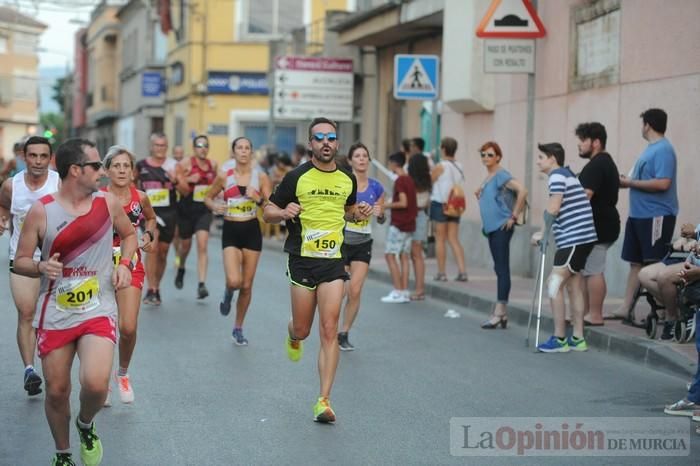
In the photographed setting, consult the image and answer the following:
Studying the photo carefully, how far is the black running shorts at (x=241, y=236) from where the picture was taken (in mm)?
12781

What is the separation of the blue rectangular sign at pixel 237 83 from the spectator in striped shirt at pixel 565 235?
105ft

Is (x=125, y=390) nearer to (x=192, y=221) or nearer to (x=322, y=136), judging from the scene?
(x=322, y=136)

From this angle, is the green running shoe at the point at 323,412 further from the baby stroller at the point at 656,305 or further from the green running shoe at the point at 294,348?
the baby stroller at the point at 656,305

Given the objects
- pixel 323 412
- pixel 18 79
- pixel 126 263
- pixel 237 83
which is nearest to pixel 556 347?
pixel 323 412

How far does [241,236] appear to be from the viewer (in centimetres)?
1279

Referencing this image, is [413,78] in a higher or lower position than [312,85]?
lower

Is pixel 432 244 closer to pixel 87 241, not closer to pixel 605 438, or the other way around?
pixel 605 438

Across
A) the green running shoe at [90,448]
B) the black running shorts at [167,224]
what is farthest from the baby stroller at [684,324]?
the black running shorts at [167,224]

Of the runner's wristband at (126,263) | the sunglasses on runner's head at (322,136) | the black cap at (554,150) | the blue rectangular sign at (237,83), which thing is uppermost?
the blue rectangular sign at (237,83)

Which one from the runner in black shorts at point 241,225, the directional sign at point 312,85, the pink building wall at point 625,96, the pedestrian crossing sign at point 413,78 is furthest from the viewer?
the directional sign at point 312,85

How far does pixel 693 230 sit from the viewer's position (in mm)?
11453

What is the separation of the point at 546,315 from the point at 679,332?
2560mm

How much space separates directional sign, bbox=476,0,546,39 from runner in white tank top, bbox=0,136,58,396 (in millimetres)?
7689

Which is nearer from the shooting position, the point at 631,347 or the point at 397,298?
the point at 631,347
